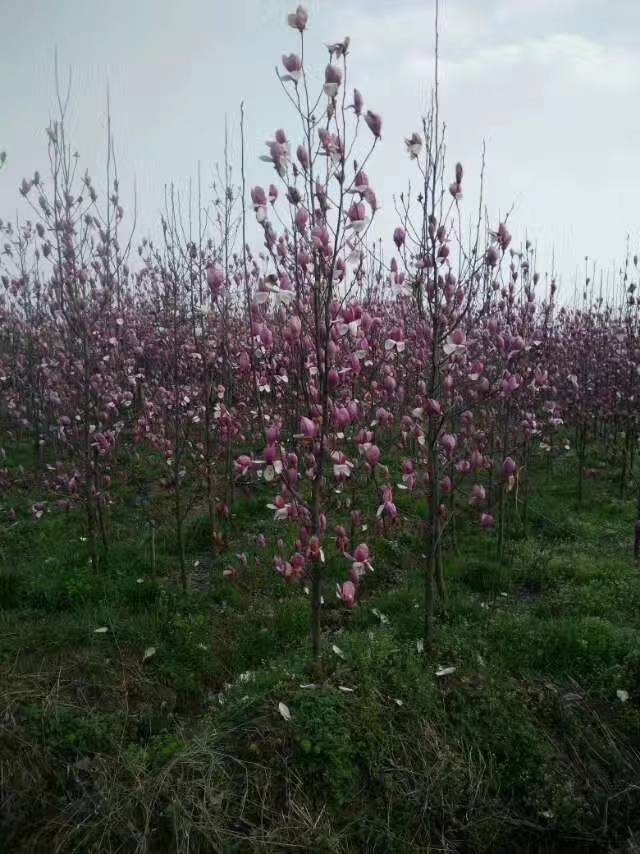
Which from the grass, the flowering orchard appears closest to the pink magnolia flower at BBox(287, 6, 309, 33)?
the flowering orchard

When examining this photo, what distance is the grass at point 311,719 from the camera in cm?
295

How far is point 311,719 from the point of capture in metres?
3.26

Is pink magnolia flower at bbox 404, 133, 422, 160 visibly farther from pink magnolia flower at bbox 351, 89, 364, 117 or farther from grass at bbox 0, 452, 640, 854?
grass at bbox 0, 452, 640, 854

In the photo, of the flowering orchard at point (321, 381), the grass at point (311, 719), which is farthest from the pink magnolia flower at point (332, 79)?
the grass at point (311, 719)

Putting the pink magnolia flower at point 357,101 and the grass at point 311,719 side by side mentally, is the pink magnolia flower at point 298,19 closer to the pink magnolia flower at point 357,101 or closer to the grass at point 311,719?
the pink magnolia flower at point 357,101

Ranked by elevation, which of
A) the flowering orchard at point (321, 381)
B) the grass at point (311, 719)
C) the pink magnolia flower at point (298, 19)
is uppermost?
the pink magnolia flower at point (298, 19)

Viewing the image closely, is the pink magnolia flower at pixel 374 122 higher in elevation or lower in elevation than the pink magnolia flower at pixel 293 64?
lower

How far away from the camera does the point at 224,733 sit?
325 cm

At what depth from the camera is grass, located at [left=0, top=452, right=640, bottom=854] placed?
2.95m

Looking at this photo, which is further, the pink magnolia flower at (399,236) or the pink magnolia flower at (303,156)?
the pink magnolia flower at (399,236)

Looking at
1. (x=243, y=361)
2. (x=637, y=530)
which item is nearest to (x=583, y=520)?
(x=637, y=530)

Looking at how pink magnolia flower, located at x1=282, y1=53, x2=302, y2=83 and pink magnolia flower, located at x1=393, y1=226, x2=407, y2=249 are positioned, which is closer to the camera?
pink magnolia flower, located at x1=282, y1=53, x2=302, y2=83

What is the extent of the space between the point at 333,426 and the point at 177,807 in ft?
6.51

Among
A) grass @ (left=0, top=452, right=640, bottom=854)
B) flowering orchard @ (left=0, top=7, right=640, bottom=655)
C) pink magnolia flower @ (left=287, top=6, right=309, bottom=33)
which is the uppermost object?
pink magnolia flower @ (left=287, top=6, right=309, bottom=33)
